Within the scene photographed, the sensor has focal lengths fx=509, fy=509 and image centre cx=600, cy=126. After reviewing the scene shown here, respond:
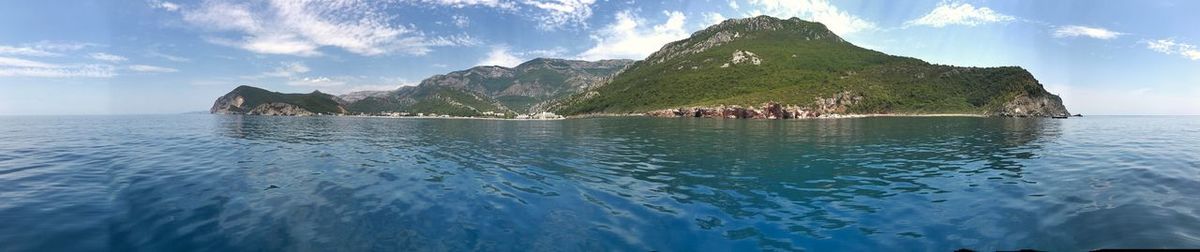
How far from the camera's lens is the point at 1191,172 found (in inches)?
1209

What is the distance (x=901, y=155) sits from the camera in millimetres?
42219

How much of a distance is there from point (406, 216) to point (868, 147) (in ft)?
151

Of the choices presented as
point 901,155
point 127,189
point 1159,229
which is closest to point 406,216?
point 127,189

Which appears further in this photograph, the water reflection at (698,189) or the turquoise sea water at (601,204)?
the water reflection at (698,189)

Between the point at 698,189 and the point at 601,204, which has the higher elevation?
the point at 698,189

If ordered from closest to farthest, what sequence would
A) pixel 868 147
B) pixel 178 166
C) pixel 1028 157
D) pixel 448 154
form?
1. pixel 178 166
2. pixel 1028 157
3. pixel 448 154
4. pixel 868 147

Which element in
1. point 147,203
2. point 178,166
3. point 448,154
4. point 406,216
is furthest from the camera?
point 448,154

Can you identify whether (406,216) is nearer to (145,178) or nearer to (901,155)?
(145,178)

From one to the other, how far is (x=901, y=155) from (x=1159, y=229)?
26.6 meters

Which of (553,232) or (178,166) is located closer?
(553,232)

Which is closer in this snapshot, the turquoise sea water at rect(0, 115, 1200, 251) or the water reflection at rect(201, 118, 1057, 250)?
the turquoise sea water at rect(0, 115, 1200, 251)

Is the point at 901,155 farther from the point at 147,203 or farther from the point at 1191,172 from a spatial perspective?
the point at 147,203

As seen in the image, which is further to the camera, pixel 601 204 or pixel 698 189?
pixel 698 189

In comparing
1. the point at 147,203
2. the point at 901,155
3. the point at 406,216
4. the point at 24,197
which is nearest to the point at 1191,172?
the point at 901,155
